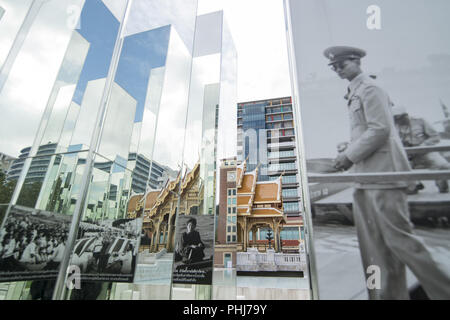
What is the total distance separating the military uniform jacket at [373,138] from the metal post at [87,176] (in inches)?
111

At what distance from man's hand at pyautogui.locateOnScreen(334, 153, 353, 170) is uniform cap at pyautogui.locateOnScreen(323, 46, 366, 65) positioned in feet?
3.08

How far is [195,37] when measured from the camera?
17.1ft

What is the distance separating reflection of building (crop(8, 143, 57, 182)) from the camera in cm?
315

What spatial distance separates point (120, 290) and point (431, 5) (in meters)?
5.09

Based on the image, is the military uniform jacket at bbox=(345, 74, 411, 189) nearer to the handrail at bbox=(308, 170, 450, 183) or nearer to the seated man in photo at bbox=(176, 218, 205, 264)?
the handrail at bbox=(308, 170, 450, 183)

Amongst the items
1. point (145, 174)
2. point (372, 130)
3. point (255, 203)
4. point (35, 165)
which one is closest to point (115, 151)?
point (145, 174)

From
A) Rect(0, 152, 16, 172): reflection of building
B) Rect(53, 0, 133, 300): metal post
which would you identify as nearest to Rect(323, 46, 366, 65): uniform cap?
Rect(53, 0, 133, 300): metal post

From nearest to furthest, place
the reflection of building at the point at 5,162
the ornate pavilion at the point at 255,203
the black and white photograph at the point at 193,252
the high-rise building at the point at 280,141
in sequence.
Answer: the reflection of building at the point at 5,162
the black and white photograph at the point at 193,252
the ornate pavilion at the point at 255,203
the high-rise building at the point at 280,141

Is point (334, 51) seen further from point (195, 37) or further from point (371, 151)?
point (195, 37)

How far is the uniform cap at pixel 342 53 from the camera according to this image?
2.22 metres

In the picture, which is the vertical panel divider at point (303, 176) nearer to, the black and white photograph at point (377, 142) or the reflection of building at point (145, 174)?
the black and white photograph at point (377, 142)

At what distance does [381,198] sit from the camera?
1.88m

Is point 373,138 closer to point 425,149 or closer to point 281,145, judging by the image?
point 425,149

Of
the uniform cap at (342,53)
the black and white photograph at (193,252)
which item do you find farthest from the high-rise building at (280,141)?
the uniform cap at (342,53)
